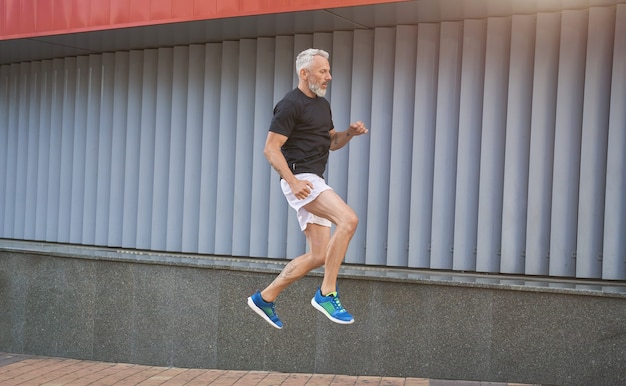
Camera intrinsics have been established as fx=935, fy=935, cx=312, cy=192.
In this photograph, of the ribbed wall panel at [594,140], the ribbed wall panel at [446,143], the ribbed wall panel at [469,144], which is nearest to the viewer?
the ribbed wall panel at [594,140]

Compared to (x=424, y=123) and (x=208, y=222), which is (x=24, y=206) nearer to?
(x=208, y=222)

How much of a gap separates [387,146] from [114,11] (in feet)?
10.4

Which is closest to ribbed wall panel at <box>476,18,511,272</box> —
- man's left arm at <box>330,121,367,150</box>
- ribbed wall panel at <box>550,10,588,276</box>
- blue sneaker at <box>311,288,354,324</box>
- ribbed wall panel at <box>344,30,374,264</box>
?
ribbed wall panel at <box>550,10,588,276</box>

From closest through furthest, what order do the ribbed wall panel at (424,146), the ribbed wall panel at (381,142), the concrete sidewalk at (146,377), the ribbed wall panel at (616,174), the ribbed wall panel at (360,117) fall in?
the ribbed wall panel at (616,174)
the concrete sidewalk at (146,377)
the ribbed wall panel at (424,146)
the ribbed wall panel at (381,142)
the ribbed wall panel at (360,117)

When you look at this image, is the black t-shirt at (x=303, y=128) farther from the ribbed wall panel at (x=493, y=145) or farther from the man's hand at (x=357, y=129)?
the ribbed wall panel at (x=493, y=145)

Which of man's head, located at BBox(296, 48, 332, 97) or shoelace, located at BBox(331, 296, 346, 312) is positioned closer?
man's head, located at BBox(296, 48, 332, 97)

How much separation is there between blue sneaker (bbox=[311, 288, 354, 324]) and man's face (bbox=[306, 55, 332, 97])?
1.49 metres

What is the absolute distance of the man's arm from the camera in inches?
260

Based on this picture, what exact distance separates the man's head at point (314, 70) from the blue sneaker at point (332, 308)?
148cm

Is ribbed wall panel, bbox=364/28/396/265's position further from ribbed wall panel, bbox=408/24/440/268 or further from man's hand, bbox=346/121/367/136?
man's hand, bbox=346/121/367/136

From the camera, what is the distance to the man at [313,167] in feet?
21.9

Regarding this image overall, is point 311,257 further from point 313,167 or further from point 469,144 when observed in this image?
point 469,144

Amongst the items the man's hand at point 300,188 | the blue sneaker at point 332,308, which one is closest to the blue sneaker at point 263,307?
the blue sneaker at point 332,308

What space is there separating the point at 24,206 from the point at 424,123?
593 cm
